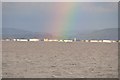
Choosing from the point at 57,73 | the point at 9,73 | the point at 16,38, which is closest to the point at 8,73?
the point at 9,73

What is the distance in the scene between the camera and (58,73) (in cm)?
1805

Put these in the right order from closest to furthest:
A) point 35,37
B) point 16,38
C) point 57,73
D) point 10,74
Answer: point 10,74, point 57,73, point 16,38, point 35,37

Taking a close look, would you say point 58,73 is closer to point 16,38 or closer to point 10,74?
point 10,74

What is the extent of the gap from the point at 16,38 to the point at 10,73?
13065 cm

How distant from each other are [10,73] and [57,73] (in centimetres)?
219

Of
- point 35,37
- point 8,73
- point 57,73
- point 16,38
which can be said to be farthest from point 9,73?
point 35,37

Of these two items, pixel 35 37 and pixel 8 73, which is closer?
pixel 8 73

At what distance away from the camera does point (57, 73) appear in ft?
59.1

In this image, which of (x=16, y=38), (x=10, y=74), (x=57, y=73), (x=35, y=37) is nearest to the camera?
(x=10, y=74)

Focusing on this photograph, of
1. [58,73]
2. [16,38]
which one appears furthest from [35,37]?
[58,73]

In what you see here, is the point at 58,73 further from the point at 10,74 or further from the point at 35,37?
the point at 35,37

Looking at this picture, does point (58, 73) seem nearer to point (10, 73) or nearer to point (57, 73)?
point (57, 73)

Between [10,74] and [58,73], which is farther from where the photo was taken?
[58,73]

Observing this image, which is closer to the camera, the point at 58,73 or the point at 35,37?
the point at 58,73
